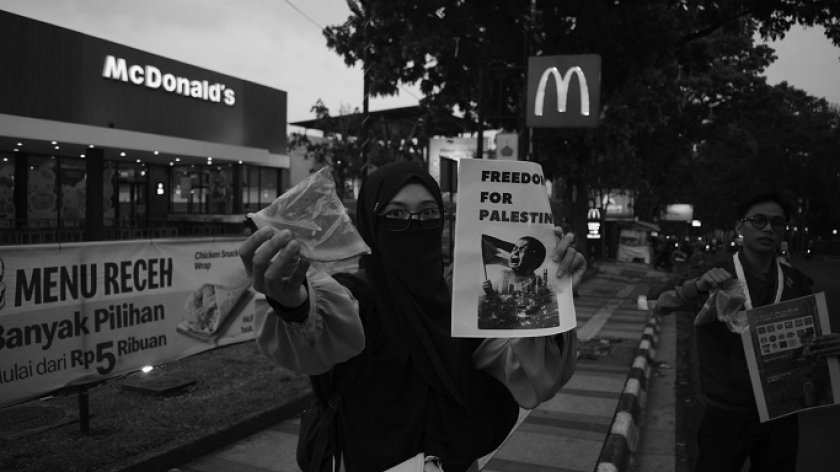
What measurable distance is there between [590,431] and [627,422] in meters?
0.35

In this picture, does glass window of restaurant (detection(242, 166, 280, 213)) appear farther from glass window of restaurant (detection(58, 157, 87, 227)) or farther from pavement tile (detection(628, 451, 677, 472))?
pavement tile (detection(628, 451, 677, 472))

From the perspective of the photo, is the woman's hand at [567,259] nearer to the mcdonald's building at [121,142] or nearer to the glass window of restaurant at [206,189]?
the mcdonald's building at [121,142]

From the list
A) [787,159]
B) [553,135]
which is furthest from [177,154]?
[787,159]

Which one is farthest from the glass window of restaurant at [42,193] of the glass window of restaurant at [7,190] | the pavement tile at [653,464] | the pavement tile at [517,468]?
the pavement tile at [653,464]

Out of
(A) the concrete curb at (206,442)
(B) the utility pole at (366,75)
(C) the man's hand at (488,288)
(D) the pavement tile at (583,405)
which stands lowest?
(D) the pavement tile at (583,405)

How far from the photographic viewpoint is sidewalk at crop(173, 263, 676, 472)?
493 cm

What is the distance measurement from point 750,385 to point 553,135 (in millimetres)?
12281

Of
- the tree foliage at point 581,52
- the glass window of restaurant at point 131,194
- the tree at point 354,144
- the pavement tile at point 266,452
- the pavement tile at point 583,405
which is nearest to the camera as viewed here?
the pavement tile at point 266,452

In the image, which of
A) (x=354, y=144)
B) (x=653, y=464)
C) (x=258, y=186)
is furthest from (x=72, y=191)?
(x=653, y=464)

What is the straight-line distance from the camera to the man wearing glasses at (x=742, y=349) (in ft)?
10.1

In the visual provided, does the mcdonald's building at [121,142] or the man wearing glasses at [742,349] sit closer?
the man wearing glasses at [742,349]

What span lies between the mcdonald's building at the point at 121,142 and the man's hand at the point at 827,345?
57.2ft

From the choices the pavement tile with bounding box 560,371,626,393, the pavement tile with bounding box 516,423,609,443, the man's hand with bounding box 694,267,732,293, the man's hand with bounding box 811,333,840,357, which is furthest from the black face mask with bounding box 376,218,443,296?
the pavement tile with bounding box 560,371,626,393

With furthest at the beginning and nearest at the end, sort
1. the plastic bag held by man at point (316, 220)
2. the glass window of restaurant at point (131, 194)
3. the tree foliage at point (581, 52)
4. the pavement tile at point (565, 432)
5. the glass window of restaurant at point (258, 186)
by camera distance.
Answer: the glass window of restaurant at point (258, 186) < the glass window of restaurant at point (131, 194) < the tree foliage at point (581, 52) < the pavement tile at point (565, 432) < the plastic bag held by man at point (316, 220)
